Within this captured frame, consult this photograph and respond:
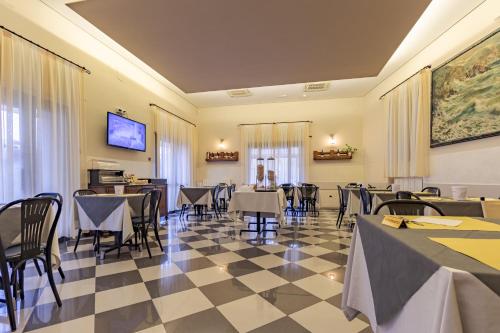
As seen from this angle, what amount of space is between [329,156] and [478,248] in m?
7.36

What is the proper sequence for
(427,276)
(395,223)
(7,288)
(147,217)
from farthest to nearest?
(147,217) < (7,288) < (395,223) < (427,276)

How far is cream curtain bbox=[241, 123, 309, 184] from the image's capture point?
26.4 ft

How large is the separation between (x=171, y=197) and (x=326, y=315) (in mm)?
5773

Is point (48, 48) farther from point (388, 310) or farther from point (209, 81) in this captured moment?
point (388, 310)

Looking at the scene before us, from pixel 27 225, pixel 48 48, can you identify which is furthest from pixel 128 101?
pixel 27 225

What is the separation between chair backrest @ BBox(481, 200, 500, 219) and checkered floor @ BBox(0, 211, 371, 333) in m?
1.35

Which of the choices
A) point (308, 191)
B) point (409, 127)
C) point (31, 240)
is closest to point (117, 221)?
point (31, 240)

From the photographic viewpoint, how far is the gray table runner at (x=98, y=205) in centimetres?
294

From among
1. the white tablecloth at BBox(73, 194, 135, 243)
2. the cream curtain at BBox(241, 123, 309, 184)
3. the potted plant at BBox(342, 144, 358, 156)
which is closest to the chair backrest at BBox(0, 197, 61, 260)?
the white tablecloth at BBox(73, 194, 135, 243)

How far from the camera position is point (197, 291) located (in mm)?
2168

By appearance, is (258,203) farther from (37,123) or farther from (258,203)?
(37,123)

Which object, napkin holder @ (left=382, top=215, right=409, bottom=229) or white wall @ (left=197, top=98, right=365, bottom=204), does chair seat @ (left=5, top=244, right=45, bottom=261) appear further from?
white wall @ (left=197, top=98, right=365, bottom=204)

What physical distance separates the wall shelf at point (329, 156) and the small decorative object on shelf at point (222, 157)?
271cm

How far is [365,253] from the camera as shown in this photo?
1194 millimetres
